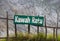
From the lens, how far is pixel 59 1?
787 cm

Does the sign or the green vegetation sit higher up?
the sign

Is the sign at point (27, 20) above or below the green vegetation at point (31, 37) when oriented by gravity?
above

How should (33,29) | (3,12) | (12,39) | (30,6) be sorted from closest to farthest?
1. (12,39)
2. (33,29)
3. (3,12)
4. (30,6)

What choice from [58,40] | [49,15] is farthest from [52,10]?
[58,40]

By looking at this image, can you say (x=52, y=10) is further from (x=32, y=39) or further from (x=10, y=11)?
(x=32, y=39)

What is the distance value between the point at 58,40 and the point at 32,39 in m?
0.59

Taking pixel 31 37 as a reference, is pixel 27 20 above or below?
above

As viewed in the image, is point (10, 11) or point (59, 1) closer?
point (10, 11)

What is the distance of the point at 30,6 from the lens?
7.61 m

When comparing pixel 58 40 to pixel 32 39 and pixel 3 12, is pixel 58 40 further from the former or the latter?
pixel 3 12

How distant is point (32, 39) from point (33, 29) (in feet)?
6.69

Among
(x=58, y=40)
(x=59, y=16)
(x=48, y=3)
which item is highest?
(x=48, y=3)

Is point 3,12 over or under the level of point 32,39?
over

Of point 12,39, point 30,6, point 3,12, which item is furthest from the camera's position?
point 30,6
